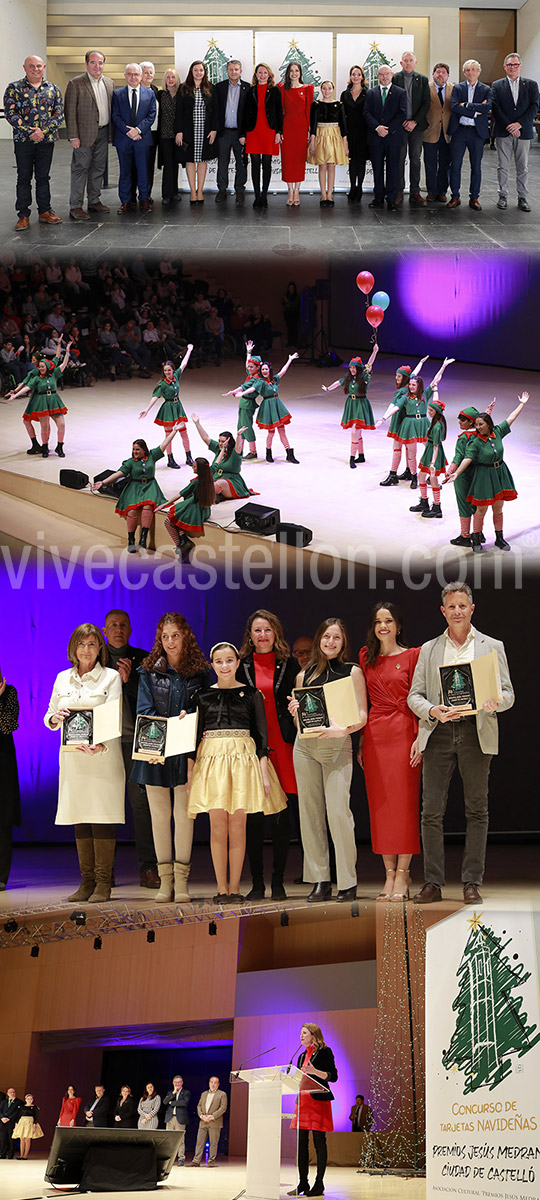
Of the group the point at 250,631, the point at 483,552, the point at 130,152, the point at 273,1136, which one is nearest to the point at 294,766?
the point at 250,631

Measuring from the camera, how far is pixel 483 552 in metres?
8.61

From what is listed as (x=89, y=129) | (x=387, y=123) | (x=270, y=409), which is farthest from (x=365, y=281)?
(x=89, y=129)

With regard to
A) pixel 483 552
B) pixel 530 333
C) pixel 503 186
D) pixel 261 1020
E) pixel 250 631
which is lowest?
pixel 261 1020

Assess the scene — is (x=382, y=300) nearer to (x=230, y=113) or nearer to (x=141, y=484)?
(x=230, y=113)

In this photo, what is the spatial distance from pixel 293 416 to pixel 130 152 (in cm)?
242

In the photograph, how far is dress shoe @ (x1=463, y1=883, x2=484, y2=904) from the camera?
648 centimetres

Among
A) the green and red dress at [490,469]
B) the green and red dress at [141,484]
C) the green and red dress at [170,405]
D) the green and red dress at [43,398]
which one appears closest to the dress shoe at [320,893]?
the green and red dress at [490,469]

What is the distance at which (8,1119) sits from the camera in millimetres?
9523

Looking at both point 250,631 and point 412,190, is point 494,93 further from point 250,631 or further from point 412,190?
point 250,631

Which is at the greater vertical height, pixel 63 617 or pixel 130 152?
pixel 130 152

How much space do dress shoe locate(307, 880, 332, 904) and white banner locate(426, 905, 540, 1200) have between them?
1.92 feet

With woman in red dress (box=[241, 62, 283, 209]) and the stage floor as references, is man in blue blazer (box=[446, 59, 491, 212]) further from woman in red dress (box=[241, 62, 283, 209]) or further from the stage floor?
the stage floor

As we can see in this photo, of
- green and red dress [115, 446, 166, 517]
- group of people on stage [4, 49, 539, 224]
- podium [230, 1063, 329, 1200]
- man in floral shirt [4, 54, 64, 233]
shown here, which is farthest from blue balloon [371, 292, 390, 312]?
podium [230, 1063, 329, 1200]

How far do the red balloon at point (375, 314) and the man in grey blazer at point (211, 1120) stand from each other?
19.7 ft
